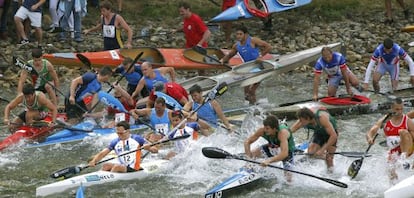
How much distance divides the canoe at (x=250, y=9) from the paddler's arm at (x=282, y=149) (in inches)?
308

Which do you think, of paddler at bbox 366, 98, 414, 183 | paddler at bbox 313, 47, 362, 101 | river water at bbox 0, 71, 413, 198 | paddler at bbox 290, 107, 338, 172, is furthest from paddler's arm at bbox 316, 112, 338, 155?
paddler at bbox 313, 47, 362, 101

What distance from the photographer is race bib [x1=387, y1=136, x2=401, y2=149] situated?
453 inches

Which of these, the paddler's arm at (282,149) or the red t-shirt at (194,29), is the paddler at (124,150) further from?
the red t-shirt at (194,29)

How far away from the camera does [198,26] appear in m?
17.7

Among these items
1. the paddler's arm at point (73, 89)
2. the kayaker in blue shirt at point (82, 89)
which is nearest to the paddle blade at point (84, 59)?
the kayaker in blue shirt at point (82, 89)

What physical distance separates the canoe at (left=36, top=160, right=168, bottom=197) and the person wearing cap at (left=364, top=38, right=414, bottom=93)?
17.2 feet

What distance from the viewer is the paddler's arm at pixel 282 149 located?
11586 millimetres

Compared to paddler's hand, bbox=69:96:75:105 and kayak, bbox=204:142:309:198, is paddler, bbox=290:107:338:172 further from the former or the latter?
paddler's hand, bbox=69:96:75:105

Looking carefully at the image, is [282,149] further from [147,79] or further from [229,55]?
[229,55]

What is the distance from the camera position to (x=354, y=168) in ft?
39.0

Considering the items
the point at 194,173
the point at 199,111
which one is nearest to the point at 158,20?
the point at 199,111

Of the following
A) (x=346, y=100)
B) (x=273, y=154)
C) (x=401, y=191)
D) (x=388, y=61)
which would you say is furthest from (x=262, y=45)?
(x=401, y=191)

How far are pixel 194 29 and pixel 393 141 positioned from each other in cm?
702

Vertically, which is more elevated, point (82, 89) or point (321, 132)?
point (321, 132)
